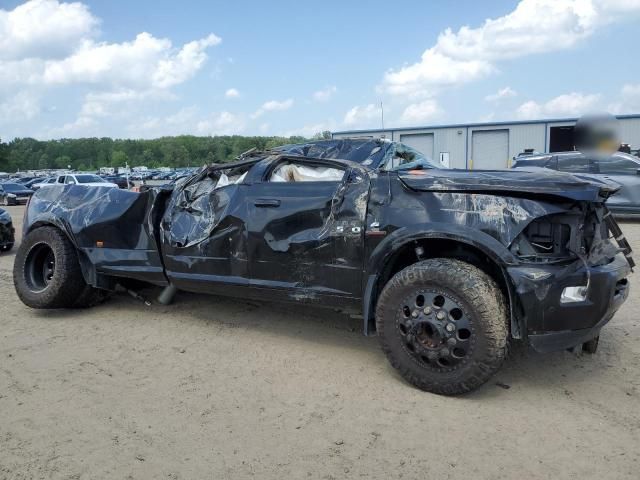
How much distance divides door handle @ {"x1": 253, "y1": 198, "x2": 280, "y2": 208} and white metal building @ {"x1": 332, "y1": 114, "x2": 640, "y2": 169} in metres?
25.8

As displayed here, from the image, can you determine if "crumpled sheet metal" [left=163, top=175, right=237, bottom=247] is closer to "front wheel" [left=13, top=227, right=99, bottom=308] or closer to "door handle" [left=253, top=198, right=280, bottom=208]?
"door handle" [left=253, top=198, right=280, bottom=208]

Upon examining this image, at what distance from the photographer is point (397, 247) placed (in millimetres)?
3541

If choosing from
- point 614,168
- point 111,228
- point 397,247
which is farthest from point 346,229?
point 614,168

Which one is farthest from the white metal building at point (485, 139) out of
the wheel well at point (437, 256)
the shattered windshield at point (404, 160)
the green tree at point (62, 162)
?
the green tree at point (62, 162)

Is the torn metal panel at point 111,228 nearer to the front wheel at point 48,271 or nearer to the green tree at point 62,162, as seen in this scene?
the front wheel at point 48,271

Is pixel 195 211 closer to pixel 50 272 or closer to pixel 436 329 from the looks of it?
pixel 50 272

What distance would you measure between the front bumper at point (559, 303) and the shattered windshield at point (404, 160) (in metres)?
1.80

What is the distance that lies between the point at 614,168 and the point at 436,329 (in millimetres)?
10137

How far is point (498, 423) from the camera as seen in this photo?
3061 millimetres

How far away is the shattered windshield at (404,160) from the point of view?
186 inches

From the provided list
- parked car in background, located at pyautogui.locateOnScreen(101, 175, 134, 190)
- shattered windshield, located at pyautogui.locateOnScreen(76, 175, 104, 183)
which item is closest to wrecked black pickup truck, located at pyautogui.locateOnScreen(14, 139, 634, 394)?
parked car in background, located at pyautogui.locateOnScreen(101, 175, 134, 190)

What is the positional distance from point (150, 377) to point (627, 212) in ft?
35.4

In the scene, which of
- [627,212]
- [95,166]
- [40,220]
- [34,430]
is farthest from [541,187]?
[95,166]

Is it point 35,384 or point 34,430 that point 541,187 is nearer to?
point 34,430
